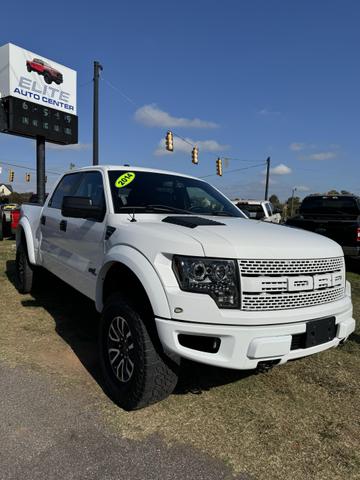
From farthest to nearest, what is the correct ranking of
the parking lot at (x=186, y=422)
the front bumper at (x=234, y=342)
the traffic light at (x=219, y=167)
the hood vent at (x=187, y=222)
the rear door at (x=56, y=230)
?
the traffic light at (x=219, y=167) < the rear door at (x=56, y=230) < the hood vent at (x=187, y=222) < the front bumper at (x=234, y=342) < the parking lot at (x=186, y=422)

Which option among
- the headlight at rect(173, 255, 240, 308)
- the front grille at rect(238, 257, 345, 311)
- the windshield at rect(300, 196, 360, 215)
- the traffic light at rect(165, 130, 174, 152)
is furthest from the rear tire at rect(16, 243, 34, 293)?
the traffic light at rect(165, 130, 174, 152)

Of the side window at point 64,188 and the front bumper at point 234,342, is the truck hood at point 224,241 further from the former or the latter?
the side window at point 64,188

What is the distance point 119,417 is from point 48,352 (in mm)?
1454

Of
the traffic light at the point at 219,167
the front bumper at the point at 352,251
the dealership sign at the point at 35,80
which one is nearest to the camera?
the front bumper at the point at 352,251

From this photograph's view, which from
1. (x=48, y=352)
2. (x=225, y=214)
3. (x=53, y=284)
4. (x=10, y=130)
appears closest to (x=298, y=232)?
(x=225, y=214)

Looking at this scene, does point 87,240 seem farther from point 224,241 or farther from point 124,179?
point 224,241

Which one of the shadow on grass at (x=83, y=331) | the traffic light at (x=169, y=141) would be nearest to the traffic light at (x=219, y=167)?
the traffic light at (x=169, y=141)

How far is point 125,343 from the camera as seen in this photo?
3.03 meters

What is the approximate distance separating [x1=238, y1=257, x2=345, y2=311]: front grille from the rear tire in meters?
4.12

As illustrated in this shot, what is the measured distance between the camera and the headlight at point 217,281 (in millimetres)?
2617

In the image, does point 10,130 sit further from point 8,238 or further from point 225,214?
point 225,214

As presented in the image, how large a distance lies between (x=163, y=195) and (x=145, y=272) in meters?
1.49

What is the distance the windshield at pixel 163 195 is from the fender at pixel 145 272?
1.80 ft

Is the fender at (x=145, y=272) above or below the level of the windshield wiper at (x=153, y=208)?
below
